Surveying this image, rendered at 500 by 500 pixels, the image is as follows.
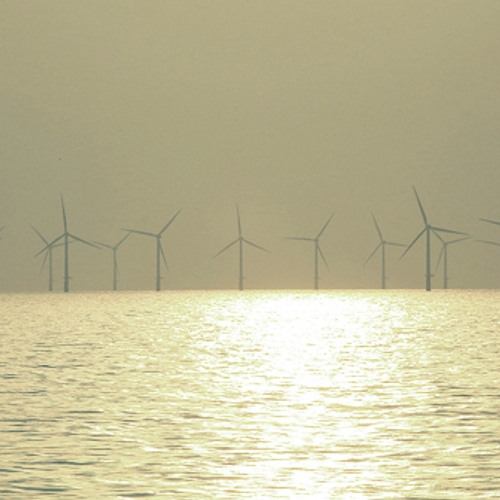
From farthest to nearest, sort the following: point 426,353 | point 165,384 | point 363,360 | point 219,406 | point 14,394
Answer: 1. point 426,353
2. point 363,360
3. point 165,384
4. point 14,394
5. point 219,406

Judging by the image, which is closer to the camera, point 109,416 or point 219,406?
point 109,416

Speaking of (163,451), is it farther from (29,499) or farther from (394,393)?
(394,393)

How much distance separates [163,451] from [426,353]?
1835 inches

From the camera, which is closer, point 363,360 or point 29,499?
point 29,499

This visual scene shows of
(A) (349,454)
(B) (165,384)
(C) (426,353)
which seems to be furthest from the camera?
(C) (426,353)

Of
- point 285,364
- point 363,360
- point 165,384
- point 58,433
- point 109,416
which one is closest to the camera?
point 58,433

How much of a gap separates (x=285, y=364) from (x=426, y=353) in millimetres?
14244

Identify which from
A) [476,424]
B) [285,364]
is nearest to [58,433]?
[476,424]

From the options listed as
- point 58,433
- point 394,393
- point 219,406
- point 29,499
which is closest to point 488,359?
point 394,393

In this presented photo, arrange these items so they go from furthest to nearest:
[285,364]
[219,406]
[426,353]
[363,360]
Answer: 1. [426,353]
2. [363,360]
3. [285,364]
4. [219,406]

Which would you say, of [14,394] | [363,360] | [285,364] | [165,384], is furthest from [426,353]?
[14,394]

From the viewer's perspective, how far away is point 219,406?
40.2 m

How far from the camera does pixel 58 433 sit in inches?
1292

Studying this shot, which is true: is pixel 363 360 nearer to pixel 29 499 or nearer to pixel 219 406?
pixel 219 406
